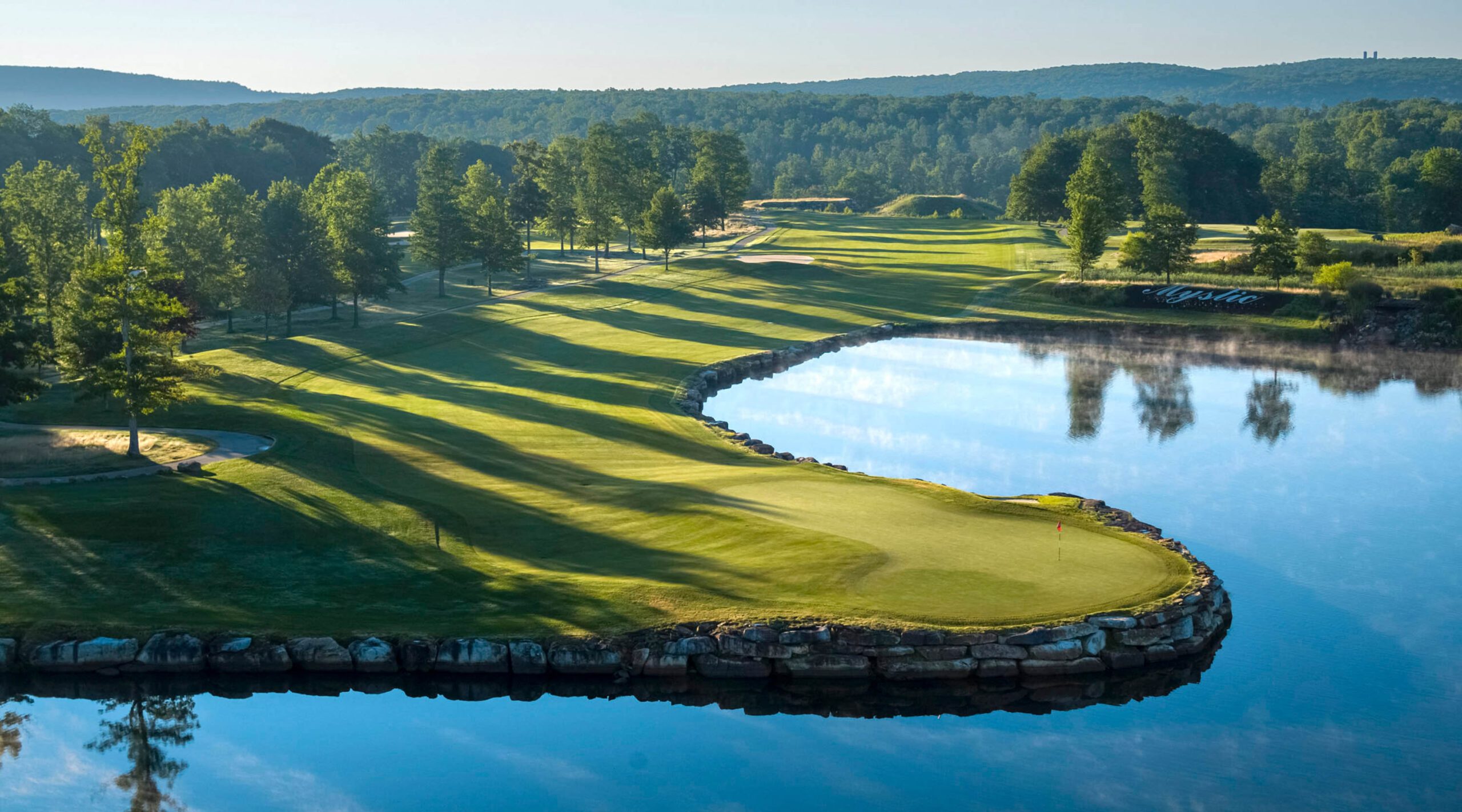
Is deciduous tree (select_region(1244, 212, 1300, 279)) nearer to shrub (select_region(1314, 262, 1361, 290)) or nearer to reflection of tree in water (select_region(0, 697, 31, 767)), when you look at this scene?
shrub (select_region(1314, 262, 1361, 290))

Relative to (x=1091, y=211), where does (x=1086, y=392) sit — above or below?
below

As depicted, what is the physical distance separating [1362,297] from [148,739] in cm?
6949

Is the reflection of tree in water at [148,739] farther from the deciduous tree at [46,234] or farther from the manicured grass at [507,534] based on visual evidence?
the deciduous tree at [46,234]

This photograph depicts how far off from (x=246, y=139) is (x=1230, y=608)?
140551 millimetres

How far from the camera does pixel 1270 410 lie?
52344 mm

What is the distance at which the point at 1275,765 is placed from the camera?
21.7 meters

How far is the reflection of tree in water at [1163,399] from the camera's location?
48.9 meters

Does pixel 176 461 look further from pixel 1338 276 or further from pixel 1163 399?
pixel 1338 276

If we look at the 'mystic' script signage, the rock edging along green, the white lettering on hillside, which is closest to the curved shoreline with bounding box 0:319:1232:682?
the rock edging along green

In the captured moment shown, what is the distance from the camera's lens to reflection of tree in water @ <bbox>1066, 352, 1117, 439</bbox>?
4872cm

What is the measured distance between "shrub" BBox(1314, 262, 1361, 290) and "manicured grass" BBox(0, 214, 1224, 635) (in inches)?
1797

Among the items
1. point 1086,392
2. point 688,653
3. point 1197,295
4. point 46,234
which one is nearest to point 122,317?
point 688,653

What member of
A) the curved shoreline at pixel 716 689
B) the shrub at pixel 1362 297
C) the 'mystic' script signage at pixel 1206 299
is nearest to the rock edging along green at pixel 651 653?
the curved shoreline at pixel 716 689

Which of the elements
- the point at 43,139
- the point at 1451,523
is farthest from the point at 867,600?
the point at 43,139
